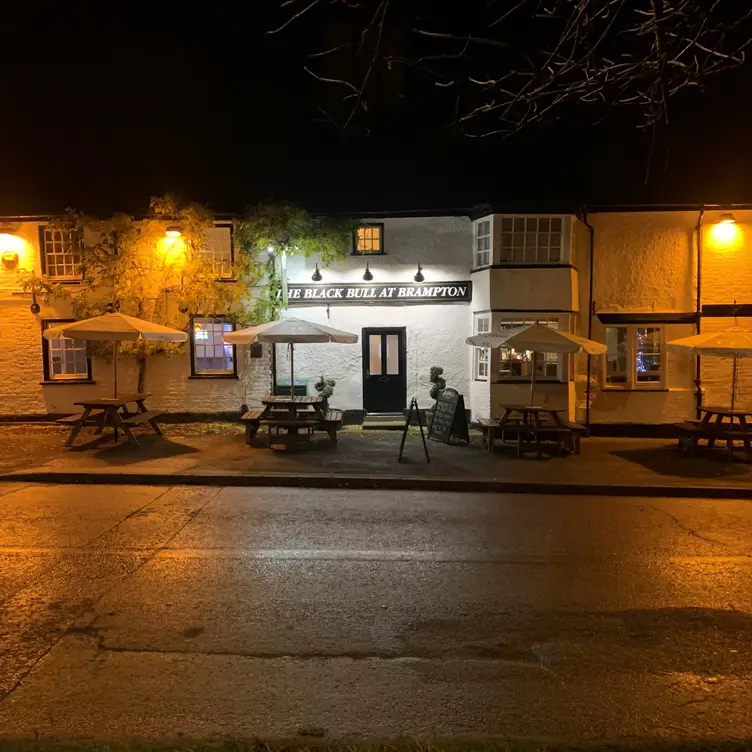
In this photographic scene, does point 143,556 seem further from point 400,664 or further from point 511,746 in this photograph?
point 511,746

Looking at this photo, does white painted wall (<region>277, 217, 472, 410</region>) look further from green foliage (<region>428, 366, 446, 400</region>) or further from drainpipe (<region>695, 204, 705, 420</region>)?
drainpipe (<region>695, 204, 705, 420</region>)

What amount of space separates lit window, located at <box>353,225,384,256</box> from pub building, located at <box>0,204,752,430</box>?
0.11 ft

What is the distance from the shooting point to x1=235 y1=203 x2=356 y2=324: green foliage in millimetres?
13914

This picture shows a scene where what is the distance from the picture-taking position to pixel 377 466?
10.3m

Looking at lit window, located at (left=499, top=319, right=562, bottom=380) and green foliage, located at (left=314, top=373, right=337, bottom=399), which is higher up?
lit window, located at (left=499, top=319, right=562, bottom=380)

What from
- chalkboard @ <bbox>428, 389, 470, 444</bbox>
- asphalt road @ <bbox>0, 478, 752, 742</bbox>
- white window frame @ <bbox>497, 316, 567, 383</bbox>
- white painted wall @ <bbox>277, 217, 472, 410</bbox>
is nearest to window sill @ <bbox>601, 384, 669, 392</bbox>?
white window frame @ <bbox>497, 316, 567, 383</bbox>

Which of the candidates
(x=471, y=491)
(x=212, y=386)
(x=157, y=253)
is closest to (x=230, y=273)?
(x=157, y=253)

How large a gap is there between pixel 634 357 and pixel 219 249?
10044 millimetres

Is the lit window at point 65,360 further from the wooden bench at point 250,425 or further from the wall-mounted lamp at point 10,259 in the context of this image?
the wooden bench at point 250,425

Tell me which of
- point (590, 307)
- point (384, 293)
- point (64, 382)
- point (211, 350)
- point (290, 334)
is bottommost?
point (64, 382)

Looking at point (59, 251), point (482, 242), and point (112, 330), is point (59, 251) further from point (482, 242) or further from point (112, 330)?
point (482, 242)

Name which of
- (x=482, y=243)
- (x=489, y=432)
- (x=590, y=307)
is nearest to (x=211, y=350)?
(x=482, y=243)

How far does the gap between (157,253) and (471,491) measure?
9.53 meters

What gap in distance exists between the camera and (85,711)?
344cm
